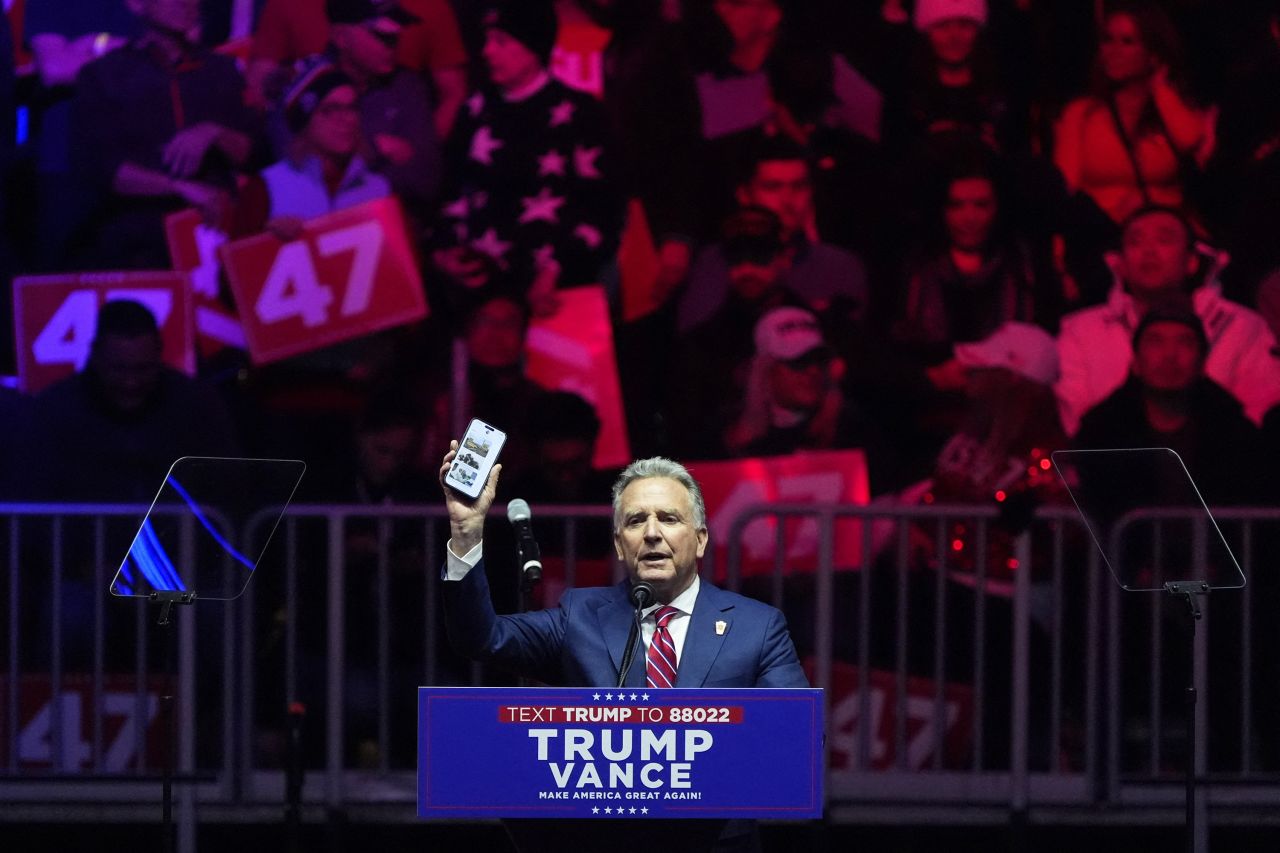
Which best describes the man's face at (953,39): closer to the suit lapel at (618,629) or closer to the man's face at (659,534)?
the man's face at (659,534)

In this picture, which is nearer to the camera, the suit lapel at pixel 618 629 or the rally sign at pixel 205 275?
the suit lapel at pixel 618 629

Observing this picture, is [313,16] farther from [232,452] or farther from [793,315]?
[793,315]

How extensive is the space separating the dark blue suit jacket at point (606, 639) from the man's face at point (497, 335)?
3463 millimetres

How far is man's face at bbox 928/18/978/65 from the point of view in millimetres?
7719

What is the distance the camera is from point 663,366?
7.62 m

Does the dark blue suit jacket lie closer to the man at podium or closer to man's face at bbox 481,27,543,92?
the man at podium

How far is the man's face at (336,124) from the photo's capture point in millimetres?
7578

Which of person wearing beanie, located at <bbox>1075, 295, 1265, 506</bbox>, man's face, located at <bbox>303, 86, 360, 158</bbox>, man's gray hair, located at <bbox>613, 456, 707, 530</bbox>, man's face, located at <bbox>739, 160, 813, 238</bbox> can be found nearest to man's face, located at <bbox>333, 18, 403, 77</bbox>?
man's face, located at <bbox>303, 86, 360, 158</bbox>

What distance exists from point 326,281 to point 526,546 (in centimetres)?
420

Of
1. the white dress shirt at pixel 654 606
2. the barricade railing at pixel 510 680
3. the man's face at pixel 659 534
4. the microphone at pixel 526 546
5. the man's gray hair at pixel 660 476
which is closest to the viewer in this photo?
the microphone at pixel 526 546

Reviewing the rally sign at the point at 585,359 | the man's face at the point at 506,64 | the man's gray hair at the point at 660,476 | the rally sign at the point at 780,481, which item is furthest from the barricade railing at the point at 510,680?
the man's gray hair at the point at 660,476

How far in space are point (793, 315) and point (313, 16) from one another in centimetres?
246

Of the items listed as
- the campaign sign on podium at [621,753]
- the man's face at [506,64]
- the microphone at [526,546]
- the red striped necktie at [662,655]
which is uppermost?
the man's face at [506,64]

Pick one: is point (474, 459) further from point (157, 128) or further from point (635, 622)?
Result: point (157, 128)
